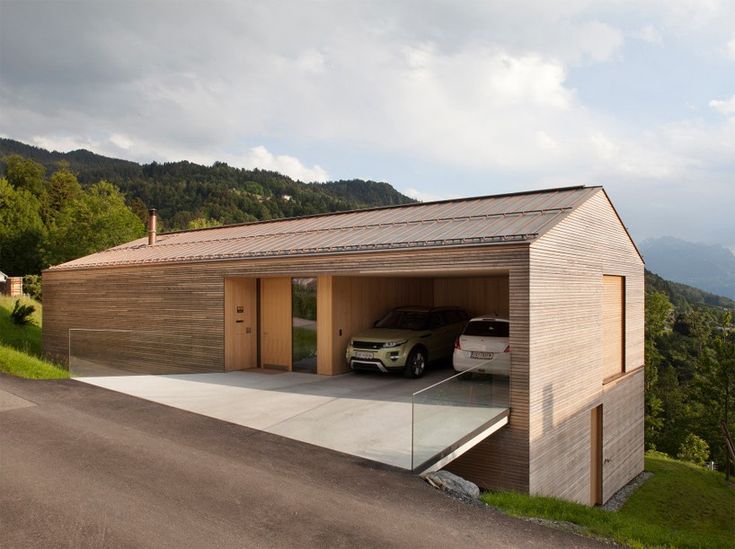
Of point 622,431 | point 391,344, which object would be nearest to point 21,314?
point 391,344

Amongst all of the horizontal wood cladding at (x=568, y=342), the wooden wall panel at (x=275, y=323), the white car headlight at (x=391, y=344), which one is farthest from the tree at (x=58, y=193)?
the horizontal wood cladding at (x=568, y=342)

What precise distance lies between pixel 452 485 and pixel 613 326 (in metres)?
9.32

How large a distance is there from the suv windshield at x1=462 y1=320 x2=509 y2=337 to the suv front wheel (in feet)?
6.08

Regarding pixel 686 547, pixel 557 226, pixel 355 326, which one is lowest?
pixel 686 547

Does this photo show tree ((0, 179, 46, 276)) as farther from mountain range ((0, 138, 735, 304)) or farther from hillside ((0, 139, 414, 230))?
mountain range ((0, 138, 735, 304))

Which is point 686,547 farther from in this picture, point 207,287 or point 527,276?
point 207,287

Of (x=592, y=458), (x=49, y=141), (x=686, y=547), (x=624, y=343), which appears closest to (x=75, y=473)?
(x=686, y=547)

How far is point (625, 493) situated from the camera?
15.0 m

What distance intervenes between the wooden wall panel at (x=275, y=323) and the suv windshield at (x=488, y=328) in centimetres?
510

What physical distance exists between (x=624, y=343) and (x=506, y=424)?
285 inches

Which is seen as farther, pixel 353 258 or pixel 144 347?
pixel 144 347

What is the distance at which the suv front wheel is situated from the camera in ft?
41.4

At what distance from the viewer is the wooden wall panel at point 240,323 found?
13992 millimetres

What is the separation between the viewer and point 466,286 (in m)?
16.6
